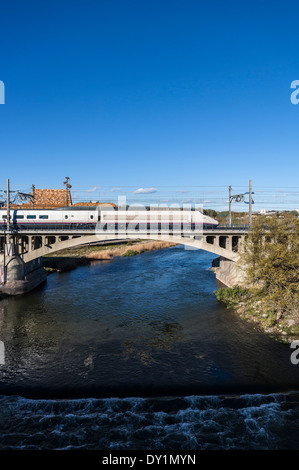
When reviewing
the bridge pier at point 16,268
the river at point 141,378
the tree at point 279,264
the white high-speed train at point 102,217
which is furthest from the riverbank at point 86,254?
the tree at point 279,264

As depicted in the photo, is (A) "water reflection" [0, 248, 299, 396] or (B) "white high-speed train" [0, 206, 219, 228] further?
(B) "white high-speed train" [0, 206, 219, 228]

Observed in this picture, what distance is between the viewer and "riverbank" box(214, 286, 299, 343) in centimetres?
2133

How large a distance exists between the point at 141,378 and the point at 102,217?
82.1ft

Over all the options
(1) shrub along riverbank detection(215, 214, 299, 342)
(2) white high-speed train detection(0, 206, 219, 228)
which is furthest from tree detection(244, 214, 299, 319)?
(2) white high-speed train detection(0, 206, 219, 228)

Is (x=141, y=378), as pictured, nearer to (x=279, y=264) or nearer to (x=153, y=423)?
(x=153, y=423)

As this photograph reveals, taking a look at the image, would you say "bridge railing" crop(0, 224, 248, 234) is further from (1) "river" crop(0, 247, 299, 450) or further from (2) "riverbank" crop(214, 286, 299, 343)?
(1) "river" crop(0, 247, 299, 450)

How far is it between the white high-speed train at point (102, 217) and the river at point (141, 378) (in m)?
11.1

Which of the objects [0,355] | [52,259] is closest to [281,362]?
[0,355]

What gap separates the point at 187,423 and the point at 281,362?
26.9 ft

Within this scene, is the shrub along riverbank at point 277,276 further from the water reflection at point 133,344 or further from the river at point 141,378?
the water reflection at point 133,344

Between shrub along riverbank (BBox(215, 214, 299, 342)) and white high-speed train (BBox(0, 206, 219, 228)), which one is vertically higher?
white high-speed train (BBox(0, 206, 219, 228))

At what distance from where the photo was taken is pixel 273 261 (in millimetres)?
21578

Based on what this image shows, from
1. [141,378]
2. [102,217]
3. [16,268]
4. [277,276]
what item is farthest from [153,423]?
[102,217]
